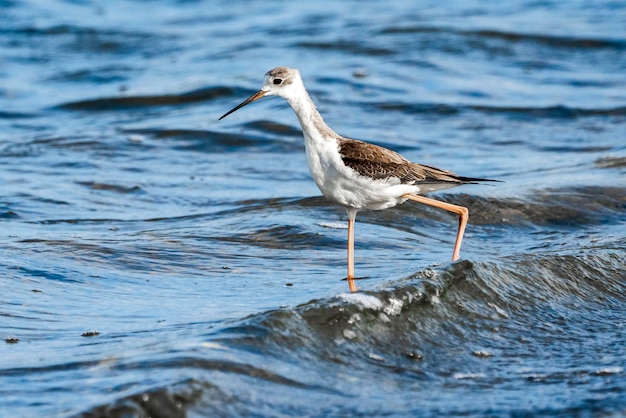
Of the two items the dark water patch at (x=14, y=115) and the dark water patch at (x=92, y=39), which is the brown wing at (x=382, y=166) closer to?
the dark water patch at (x=14, y=115)

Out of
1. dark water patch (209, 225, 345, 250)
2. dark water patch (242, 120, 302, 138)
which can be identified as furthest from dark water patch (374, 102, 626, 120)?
dark water patch (209, 225, 345, 250)

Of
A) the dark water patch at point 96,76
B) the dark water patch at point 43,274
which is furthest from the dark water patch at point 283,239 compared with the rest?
the dark water patch at point 96,76

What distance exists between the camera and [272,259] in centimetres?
738

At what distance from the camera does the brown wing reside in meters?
6.31

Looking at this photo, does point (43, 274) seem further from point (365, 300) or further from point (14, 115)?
point (14, 115)

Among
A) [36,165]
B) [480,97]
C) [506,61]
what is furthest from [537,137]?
[36,165]

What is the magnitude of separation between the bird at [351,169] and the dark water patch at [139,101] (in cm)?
745

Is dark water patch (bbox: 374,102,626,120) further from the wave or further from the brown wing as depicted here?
the brown wing

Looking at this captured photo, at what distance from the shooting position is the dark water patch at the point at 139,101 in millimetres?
13922

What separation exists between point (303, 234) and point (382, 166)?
1.65 metres

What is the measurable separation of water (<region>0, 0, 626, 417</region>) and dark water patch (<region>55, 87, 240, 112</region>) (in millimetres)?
60

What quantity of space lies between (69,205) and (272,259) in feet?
8.24

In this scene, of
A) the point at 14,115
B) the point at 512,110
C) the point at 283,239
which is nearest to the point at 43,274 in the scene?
the point at 283,239

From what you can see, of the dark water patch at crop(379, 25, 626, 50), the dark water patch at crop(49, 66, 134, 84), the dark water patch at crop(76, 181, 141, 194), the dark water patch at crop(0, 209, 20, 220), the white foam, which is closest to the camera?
the white foam
